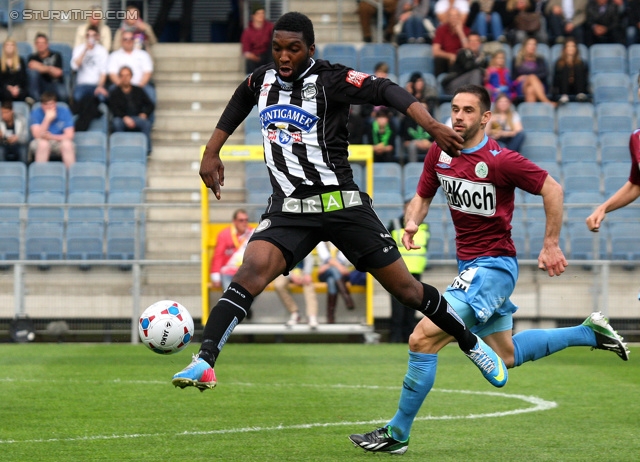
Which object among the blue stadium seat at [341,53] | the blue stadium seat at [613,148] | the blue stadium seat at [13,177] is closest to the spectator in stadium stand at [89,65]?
the blue stadium seat at [13,177]

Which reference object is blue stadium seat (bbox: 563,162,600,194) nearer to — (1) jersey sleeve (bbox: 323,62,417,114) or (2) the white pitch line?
(2) the white pitch line

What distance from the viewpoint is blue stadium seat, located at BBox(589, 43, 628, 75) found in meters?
20.1

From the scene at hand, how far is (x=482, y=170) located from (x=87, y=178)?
458 inches

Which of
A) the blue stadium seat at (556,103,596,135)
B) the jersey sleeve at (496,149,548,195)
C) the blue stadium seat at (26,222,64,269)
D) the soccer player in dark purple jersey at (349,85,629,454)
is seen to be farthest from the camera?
the blue stadium seat at (556,103,596,135)

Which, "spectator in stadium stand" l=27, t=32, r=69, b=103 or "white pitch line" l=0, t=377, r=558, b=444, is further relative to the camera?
"spectator in stadium stand" l=27, t=32, r=69, b=103

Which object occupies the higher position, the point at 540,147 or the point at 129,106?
the point at 129,106

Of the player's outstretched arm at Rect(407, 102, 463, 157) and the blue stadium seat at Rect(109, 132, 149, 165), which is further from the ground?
the blue stadium seat at Rect(109, 132, 149, 165)

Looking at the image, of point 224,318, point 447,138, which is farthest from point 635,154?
point 224,318

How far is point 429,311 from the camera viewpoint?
21.6 feet

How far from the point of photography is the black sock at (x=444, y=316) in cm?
661

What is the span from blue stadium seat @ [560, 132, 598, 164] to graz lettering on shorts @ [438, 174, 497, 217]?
38.5ft

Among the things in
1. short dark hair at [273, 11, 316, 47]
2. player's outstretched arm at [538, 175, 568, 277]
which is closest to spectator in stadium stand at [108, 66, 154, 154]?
short dark hair at [273, 11, 316, 47]

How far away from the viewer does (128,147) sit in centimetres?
1838

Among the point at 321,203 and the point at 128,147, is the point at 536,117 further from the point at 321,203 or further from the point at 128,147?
the point at 321,203
